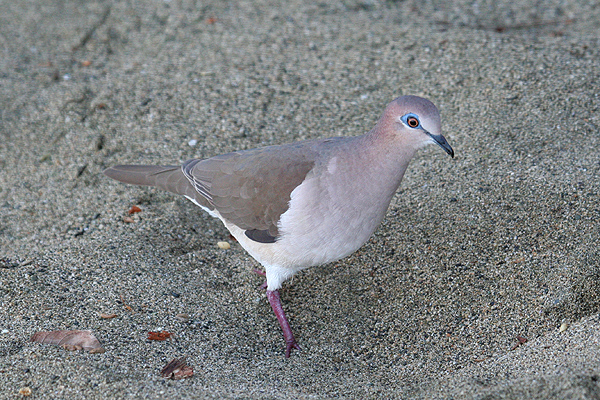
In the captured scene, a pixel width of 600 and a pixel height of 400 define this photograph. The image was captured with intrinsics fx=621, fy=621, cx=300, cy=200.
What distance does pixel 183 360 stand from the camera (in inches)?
120

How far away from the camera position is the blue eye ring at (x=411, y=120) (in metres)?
2.90

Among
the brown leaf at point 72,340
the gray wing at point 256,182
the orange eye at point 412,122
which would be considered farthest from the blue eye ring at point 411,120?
the brown leaf at point 72,340

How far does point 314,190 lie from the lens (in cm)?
309

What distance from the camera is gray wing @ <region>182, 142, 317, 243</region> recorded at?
10.6ft

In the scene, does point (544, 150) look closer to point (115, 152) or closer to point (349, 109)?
point (349, 109)

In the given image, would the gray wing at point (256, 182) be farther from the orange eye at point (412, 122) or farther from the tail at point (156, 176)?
the orange eye at point (412, 122)

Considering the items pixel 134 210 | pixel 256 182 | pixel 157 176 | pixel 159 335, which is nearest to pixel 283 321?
pixel 159 335

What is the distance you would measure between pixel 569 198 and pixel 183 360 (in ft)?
7.98

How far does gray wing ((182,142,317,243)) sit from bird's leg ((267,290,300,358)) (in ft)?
1.21

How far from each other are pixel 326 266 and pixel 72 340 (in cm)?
155

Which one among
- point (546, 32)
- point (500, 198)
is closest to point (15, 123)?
point (500, 198)

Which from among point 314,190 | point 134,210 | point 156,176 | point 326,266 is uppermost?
point 314,190

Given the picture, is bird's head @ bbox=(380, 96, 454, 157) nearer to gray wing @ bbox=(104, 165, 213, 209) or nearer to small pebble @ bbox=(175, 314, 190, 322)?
gray wing @ bbox=(104, 165, 213, 209)

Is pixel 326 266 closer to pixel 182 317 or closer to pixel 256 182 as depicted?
pixel 256 182
